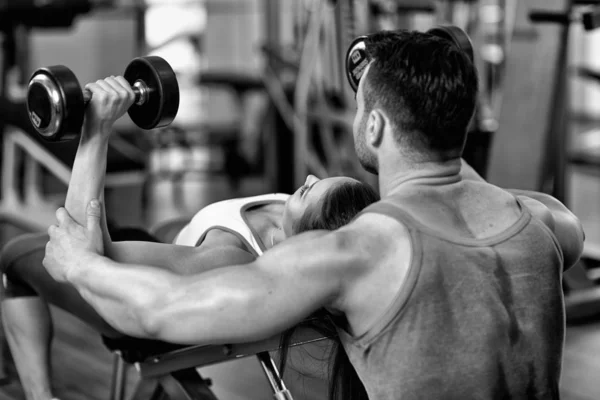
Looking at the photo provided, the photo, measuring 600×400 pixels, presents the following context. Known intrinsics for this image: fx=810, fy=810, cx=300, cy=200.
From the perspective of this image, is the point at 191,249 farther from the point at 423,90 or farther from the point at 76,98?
the point at 423,90

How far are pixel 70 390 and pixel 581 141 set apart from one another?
5.98 meters

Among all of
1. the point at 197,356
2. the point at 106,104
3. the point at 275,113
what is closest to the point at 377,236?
the point at 106,104

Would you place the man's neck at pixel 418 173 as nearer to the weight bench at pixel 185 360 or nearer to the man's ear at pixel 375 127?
the man's ear at pixel 375 127

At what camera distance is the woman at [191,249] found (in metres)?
1.25

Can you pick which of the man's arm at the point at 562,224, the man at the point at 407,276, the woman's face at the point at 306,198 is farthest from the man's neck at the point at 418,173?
the woman's face at the point at 306,198

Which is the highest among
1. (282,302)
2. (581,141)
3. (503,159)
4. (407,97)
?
(407,97)

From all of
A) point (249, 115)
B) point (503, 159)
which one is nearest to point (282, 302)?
point (503, 159)

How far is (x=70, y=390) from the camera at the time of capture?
215cm

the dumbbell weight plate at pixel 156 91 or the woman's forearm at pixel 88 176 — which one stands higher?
the dumbbell weight plate at pixel 156 91

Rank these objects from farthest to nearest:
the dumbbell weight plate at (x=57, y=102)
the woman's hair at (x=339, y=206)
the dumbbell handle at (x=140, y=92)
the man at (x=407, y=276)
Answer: the woman's hair at (x=339, y=206) < the dumbbell handle at (x=140, y=92) < the dumbbell weight plate at (x=57, y=102) < the man at (x=407, y=276)

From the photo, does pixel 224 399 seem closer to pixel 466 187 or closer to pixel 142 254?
pixel 142 254

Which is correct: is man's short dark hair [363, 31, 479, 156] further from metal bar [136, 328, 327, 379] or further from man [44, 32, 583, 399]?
metal bar [136, 328, 327, 379]

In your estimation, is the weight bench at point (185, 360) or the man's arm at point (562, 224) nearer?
the man's arm at point (562, 224)

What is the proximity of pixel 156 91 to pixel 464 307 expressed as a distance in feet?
1.67
